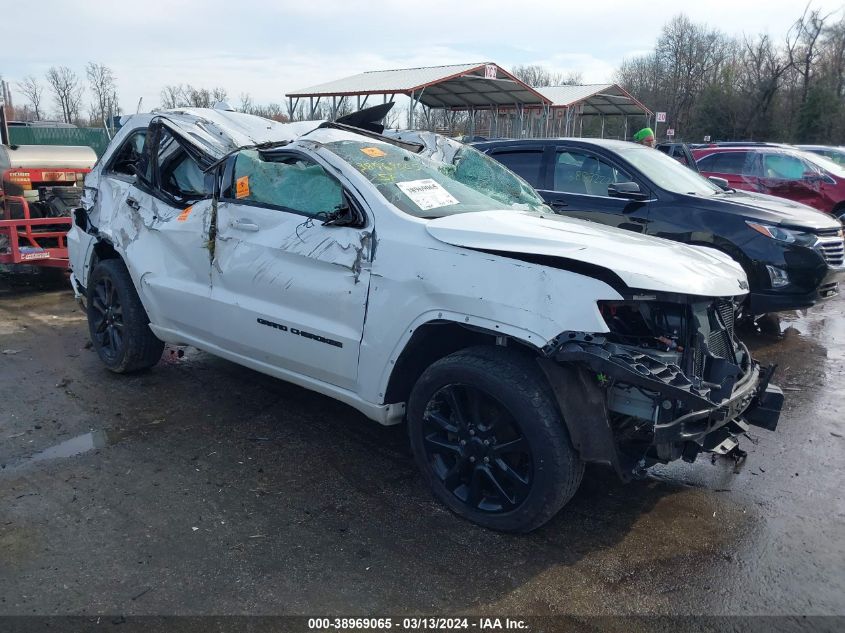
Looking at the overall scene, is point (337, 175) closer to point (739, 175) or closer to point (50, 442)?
point (50, 442)

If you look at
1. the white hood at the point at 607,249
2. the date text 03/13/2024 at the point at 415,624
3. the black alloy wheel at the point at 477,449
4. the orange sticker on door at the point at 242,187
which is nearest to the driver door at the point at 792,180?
the white hood at the point at 607,249

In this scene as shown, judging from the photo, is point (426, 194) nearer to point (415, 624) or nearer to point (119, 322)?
point (415, 624)

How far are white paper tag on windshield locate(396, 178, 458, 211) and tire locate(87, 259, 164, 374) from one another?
2532 mm

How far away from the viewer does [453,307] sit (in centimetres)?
324

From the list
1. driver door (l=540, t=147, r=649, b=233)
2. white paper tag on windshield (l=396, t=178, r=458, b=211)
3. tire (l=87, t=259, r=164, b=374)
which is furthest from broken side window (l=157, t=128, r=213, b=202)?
driver door (l=540, t=147, r=649, b=233)

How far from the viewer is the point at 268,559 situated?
10.2 feet

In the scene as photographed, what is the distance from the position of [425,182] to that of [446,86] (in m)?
22.7

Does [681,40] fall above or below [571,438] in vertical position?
above

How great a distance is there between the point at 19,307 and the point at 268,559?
251 inches

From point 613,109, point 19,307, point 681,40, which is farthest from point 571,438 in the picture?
point 681,40

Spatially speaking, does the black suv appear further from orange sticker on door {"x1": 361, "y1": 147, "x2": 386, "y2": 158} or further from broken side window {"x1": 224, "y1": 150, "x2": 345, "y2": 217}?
broken side window {"x1": 224, "y1": 150, "x2": 345, "y2": 217}

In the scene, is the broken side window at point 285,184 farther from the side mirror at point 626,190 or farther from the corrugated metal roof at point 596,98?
the corrugated metal roof at point 596,98

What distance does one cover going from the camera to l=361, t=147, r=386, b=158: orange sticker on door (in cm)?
408

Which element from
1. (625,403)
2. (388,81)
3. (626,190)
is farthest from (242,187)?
(388,81)
